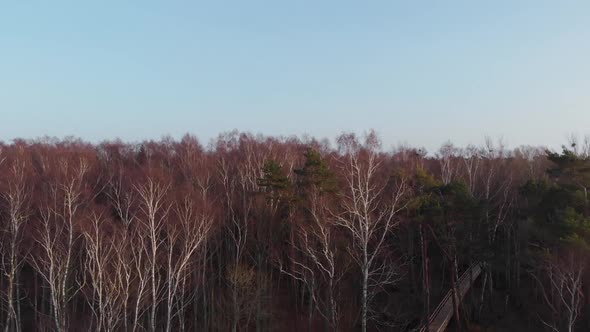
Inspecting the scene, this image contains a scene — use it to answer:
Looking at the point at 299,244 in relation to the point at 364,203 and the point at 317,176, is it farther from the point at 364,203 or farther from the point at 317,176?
the point at 364,203

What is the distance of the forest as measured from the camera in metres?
23.8

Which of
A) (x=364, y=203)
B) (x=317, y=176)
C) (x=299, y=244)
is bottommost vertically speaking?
(x=299, y=244)

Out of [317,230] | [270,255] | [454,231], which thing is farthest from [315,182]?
[454,231]

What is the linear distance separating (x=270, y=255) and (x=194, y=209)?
350 inches

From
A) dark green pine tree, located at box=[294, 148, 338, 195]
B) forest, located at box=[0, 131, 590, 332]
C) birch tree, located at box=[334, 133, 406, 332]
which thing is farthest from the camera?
dark green pine tree, located at box=[294, 148, 338, 195]

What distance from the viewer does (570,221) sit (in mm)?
23453

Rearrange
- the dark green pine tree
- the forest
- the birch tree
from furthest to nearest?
the dark green pine tree < the forest < the birch tree

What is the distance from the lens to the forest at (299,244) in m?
23.8

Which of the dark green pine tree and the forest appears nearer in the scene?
the forest

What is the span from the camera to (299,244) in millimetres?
29781

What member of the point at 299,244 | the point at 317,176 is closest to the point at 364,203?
the point at 317,176

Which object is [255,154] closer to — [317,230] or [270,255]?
[270,255]

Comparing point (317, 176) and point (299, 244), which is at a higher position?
point (317, 176)

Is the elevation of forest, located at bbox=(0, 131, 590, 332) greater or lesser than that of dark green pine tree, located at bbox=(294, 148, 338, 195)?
lesser
